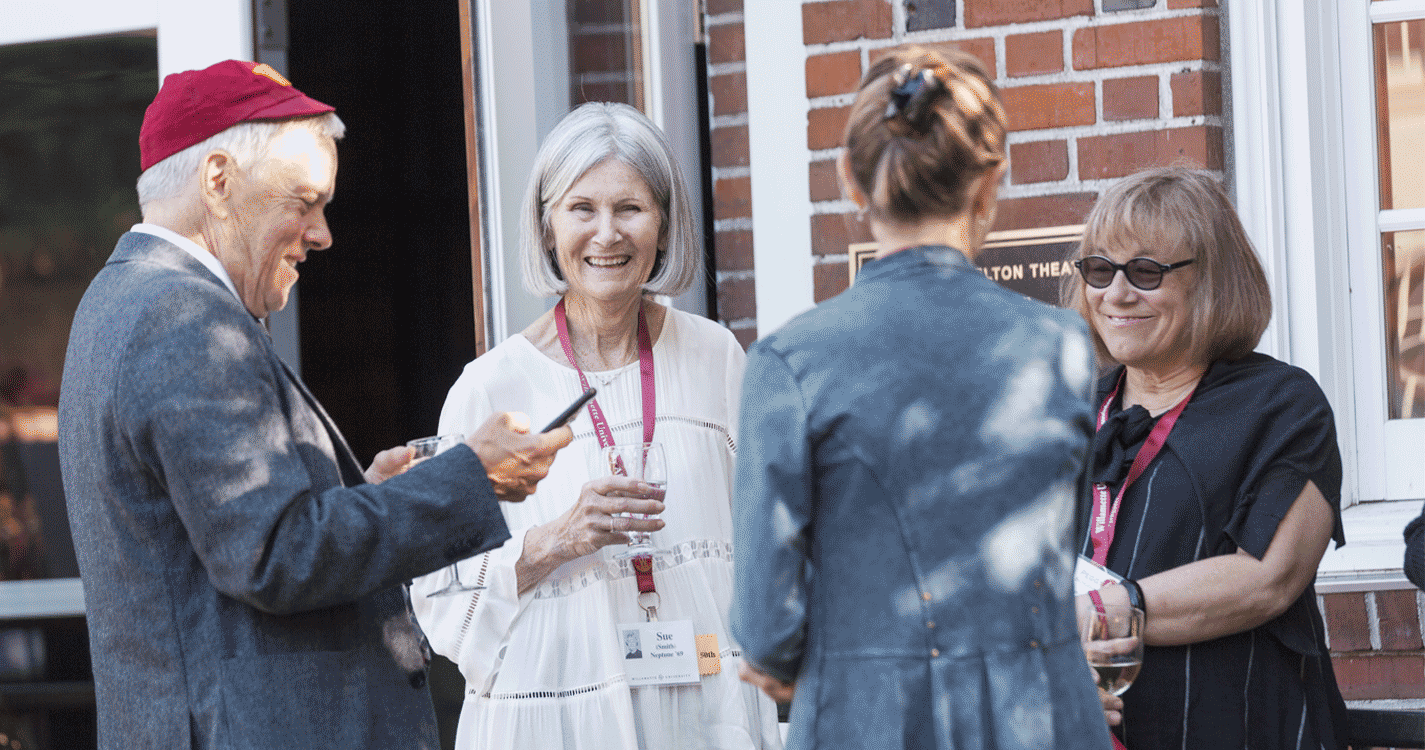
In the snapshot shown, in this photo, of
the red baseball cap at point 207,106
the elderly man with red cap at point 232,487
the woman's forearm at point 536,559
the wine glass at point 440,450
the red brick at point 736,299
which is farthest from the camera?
the red brick at point 736,299

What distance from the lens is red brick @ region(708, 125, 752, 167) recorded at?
11.8 ft

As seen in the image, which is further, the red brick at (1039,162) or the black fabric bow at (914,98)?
the red brick at (1039,162)

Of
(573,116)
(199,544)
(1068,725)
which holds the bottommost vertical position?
(1068,725)

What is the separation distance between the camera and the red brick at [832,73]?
11.1ft

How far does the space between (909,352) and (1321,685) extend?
1.20 meters

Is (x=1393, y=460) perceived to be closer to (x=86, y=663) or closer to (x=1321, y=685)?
(x=1321, y=685)

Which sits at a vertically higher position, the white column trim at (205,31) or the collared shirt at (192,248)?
the white column trim at (205,31)

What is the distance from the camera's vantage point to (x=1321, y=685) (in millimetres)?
2240

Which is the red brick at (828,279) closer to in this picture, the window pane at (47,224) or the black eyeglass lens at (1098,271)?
the black eyeglass lens at (1098,271)

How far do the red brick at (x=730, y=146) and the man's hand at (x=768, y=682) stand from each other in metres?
2.15

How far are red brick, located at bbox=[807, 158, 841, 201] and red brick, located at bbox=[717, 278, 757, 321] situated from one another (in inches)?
11.5

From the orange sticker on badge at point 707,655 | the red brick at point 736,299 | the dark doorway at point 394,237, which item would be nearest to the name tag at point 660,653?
the orange sticker on badge at point 707,655

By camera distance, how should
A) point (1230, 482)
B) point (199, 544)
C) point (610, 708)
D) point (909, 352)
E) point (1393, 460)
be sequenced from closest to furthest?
1. point (909, 352)
2. point (199, 544)
3. point (1230, 482)
4. point (610, 708)
5. point (1393, 460)

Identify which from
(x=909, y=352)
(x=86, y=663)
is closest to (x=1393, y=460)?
(x=909, y=352)
